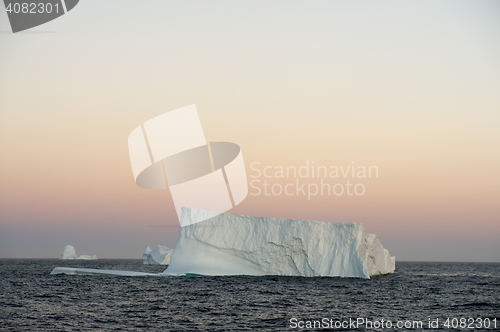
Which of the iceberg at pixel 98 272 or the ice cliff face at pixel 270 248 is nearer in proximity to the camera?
the ice cliff face at pixel 270 248

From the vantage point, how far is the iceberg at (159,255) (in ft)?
163

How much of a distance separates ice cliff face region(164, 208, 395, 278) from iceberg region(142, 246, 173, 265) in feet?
89.4

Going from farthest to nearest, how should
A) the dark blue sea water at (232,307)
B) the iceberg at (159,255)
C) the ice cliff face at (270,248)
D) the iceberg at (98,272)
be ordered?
the iceberg at (159,255), the iceberg at (98,272), the ice cliff face at (270,248), the dark blue sea water at (232,307)

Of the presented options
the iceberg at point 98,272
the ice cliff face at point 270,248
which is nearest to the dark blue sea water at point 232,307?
the ice cliff face at point 270,248

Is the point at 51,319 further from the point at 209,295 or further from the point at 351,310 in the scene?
the point at 351,310

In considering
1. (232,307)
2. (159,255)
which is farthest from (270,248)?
(159,255)

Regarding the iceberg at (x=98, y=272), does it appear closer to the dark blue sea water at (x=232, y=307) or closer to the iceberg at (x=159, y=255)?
the dark blue sea water at (x=232, y=307)

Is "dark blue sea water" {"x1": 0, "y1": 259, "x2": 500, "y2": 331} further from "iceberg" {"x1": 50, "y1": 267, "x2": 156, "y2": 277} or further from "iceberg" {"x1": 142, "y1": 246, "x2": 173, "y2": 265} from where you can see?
"iceberg" {"x1": 142, "y1": 246, "x2": 173, "y2": 265}

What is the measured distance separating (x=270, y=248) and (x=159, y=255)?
103 ft

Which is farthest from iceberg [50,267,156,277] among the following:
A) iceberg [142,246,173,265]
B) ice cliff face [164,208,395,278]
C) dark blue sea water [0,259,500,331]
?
iceberg [142,246,173,265]

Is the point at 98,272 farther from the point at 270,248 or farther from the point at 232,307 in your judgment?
the point at 232,307

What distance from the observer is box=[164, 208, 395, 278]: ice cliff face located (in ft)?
71.9

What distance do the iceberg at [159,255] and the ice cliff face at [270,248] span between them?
27.2 m

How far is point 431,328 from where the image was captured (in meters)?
10.8
